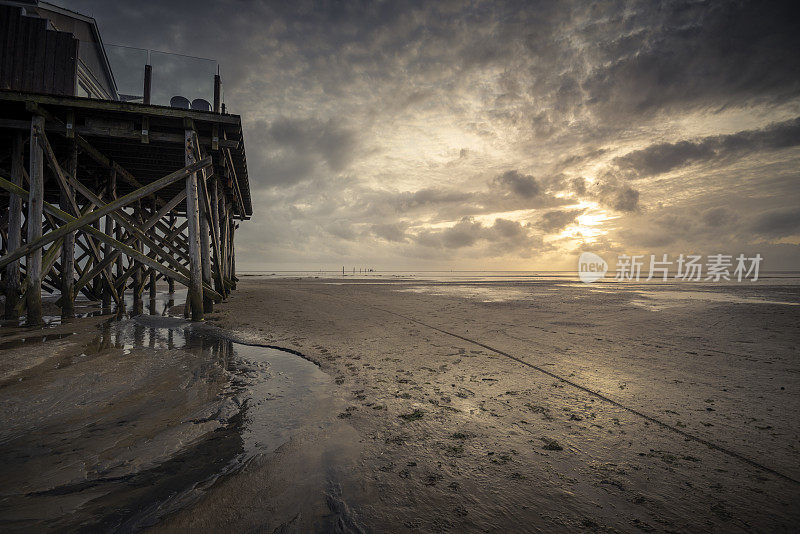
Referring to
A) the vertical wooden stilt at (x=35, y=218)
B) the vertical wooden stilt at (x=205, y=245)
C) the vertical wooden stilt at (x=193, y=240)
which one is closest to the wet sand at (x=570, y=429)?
the vertical wooden stilt at (x=193, y=240)

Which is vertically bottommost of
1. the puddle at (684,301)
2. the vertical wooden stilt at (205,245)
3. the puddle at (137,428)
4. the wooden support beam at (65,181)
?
the puddle at (137,428)

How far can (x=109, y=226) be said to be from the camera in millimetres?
10867

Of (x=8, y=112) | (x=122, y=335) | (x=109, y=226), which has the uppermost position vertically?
(x=8, y=112)

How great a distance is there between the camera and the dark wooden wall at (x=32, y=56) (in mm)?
8289

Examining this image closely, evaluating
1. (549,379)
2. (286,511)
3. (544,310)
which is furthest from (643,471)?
(544,310)

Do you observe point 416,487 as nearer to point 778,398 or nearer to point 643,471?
point 643,471

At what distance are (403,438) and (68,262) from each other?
10125 millimetres

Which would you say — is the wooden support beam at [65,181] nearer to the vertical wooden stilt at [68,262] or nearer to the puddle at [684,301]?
the vertical wooden stilt at [68,262]

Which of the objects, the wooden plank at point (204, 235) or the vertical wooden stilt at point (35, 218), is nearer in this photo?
the vertical wooden stilt at point (35, 218)

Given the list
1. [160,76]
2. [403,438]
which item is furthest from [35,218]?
[403,438]

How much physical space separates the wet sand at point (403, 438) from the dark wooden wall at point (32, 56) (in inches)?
309

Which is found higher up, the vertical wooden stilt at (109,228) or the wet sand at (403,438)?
the vertical wooden stilt at (109,228)

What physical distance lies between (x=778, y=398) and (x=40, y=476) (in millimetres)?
6574

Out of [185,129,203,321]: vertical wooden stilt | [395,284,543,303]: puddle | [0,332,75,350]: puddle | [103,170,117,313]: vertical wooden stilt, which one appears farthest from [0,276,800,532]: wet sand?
[395,284,543,303]: puddle
